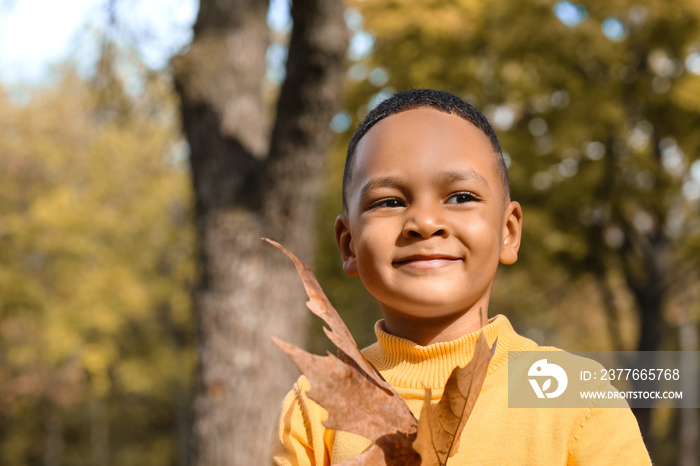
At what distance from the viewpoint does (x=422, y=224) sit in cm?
119

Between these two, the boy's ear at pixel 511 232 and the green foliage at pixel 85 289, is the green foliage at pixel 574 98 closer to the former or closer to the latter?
the green foliage at pixel 85 289

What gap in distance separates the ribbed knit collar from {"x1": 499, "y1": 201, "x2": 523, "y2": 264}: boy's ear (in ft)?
0.47

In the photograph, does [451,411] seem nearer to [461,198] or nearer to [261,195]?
[461,198]

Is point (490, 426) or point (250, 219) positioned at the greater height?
point (250, 219)

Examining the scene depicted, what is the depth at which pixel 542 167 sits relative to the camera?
8812 millimetres

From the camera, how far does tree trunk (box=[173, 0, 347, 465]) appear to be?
4.20 m

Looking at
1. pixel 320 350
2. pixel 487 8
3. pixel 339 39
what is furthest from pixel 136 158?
pixel 339 39

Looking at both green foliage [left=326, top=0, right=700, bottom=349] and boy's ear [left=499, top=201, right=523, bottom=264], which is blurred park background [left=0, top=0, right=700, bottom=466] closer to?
green foliage [left=326, top=0, right=700, bottom=349]

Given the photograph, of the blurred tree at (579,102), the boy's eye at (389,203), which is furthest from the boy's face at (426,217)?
the blurred tree at (579,102)

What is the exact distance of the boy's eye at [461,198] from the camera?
124 centimetres

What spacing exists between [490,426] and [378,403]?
273 millimetres

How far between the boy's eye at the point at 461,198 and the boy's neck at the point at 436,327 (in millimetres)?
213

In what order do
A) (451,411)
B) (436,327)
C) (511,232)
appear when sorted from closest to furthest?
(451,411) → (436,327) → (511,232)

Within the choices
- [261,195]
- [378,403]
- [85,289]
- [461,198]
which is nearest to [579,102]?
[261,195]
